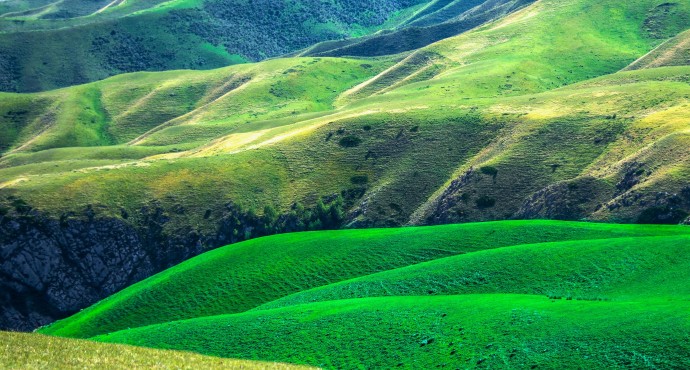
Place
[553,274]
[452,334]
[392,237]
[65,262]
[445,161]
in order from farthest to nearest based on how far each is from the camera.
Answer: [445,161], [65,262], [392,237], [553,274], [452,334]

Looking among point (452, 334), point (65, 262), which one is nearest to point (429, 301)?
point (452, 334)

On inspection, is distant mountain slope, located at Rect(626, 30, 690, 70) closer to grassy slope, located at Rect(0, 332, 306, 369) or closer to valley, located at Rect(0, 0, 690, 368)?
valley, located at Rect(0, 0, 690, 368)

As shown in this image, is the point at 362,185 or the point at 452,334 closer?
the point at 452,334

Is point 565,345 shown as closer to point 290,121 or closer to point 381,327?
point 381,327

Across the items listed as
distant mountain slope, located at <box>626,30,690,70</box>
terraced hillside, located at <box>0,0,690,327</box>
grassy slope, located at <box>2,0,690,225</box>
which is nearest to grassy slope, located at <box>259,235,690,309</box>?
terraced hillside, located at <box>0,0,690,327</box>

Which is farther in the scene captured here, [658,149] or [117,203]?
[117,203]

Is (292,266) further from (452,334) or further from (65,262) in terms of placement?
(65,262)

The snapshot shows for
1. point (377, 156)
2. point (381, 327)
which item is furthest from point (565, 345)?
point (377, 156)
